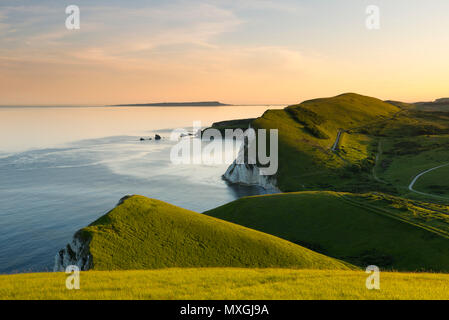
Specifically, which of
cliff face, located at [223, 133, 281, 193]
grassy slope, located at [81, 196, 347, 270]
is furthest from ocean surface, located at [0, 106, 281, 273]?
grassy slope, located at [81, 196, 347, 270]

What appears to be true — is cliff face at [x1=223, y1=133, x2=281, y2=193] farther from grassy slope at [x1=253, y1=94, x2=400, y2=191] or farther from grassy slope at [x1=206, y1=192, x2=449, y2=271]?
grassy slope at [x1=206, y1=192, x2=449, y2=271]

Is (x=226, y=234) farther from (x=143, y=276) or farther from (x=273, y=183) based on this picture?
(x=273, y=183)

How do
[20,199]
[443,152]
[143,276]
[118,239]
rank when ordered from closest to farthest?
1. [143,276]
2. [118,239]
3. [20,199]
4. [443,152]

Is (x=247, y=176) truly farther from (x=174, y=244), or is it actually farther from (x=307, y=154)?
(x=174, y=244)

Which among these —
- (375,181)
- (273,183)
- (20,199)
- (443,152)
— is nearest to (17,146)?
(20,199)
